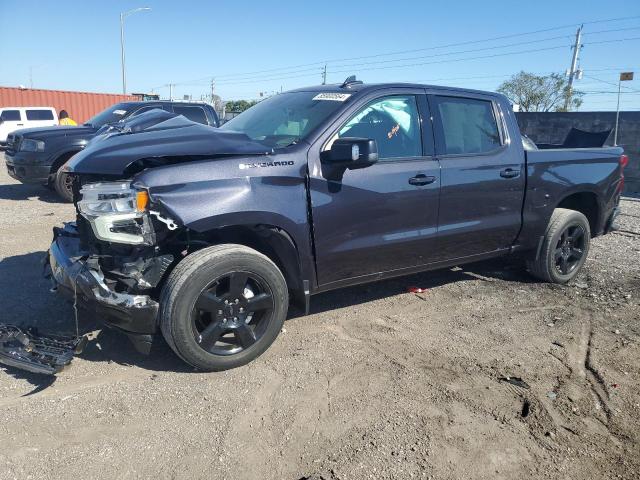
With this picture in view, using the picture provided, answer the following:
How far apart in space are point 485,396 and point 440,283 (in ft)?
7.31

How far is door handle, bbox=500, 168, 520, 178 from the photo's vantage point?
462 cm

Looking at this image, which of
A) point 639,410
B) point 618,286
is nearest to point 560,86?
point 618,286

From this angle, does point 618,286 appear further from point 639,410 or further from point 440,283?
point 639,410

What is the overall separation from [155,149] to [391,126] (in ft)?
6.01

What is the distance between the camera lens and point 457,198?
435 cm

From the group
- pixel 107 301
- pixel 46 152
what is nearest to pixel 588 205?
pixel 107 301

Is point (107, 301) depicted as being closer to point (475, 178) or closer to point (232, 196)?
point (232, 196)

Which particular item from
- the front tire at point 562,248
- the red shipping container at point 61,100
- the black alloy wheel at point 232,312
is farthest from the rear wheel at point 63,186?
the red shipping container at point 61,100

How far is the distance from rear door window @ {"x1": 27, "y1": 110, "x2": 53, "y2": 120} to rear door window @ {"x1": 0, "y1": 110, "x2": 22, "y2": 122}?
0.40 meters

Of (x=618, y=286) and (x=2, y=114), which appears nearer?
(x=618, y=286)

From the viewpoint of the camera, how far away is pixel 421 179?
4105 millimetres

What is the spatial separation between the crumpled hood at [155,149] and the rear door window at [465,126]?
64.0 inches

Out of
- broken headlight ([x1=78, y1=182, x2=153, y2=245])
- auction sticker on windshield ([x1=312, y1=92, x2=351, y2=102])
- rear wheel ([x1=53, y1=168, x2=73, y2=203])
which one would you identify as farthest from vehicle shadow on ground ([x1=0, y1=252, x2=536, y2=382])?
rear wheel ([x1=53, y1=168, x2=73, y2=203])

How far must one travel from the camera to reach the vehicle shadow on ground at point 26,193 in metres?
9.84
